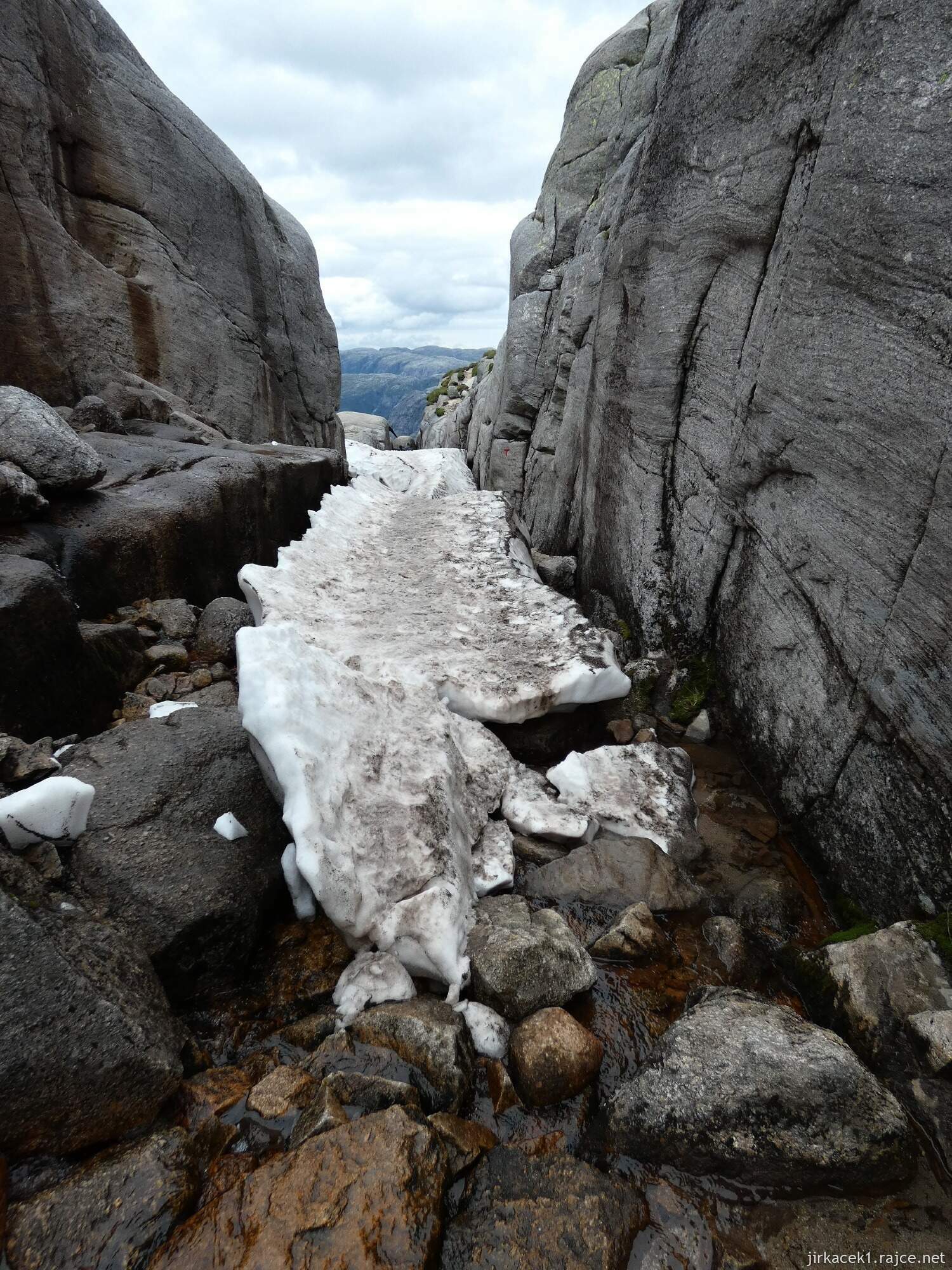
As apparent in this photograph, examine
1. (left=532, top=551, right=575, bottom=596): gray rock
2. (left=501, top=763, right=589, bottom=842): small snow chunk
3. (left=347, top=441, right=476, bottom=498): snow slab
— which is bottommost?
(left=347, top=441, right=476, bottom=498): snow slab

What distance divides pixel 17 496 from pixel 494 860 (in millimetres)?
8020

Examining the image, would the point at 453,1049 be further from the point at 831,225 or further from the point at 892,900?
the point at 831,225

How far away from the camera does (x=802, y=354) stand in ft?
26.6

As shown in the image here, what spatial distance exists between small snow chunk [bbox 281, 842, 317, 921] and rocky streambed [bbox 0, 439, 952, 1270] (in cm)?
3

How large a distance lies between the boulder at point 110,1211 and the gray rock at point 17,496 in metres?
7.93

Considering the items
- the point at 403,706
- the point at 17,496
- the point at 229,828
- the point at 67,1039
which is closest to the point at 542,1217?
the point at 67,1039

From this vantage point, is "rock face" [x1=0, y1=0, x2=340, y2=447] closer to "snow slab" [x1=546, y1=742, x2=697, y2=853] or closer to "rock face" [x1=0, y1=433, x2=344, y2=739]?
"rock face" [x1=0, y1=433, x2=344, y2=739]

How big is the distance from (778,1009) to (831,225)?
28.6 feet

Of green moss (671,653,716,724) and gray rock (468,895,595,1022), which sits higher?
gray rock (468,895,595,1022)

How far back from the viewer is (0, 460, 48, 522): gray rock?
324 inches

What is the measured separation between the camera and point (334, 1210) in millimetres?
3398

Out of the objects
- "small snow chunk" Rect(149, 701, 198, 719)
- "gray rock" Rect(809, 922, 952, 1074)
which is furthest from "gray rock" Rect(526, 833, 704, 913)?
"small snow chunk" Rect(149, 701, 198, 719)

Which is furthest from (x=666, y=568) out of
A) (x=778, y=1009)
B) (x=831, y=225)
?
(x=778, y=1009)

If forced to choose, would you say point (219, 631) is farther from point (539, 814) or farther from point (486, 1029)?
point (486, 1029)
